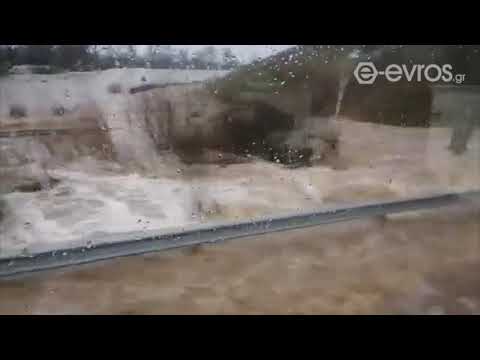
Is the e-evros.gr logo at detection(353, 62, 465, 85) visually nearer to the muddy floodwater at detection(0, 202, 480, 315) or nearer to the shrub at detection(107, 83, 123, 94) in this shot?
the muddy floodwater at detection(0, 202, 480, 315)

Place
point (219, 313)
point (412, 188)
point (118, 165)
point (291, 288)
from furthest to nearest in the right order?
point (412, 188)
point (118, 165)
point (291, 288)
point (219, 313)

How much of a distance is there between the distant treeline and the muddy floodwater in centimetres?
82

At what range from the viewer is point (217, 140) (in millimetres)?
2012

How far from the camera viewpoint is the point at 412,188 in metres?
2.13

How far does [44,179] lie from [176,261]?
2.45 ft

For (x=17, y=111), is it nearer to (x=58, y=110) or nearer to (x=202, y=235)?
(x=58, y=110)

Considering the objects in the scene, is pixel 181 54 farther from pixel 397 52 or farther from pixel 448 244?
pixel 448 244

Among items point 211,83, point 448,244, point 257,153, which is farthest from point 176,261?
point 448,244

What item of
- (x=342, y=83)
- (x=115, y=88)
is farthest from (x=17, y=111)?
(x=342, y=83)

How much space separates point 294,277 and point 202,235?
459 mm

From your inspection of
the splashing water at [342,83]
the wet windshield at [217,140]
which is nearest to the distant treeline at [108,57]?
the wet windshield at [217,140]

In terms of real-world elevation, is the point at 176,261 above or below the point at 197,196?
below

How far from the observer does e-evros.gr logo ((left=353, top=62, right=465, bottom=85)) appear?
1784 millimetres

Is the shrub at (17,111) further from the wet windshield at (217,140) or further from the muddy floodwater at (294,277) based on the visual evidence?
the muddy floodwater at (294,277)
